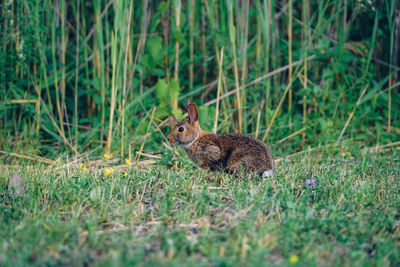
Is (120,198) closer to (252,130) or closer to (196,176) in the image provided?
(196,176)

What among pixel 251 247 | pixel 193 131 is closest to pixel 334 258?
pixel 251 247

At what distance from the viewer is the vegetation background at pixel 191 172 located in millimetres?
2373

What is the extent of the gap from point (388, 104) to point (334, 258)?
166 inches

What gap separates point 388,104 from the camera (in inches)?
233

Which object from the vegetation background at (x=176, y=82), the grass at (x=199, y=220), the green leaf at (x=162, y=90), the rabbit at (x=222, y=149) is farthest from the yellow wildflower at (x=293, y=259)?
the green leaf at (x=162, y=90)

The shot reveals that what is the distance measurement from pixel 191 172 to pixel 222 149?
0.42 metres

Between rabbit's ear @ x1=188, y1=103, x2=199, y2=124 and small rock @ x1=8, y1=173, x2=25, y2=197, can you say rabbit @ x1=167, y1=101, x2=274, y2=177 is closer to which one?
rabbit's ear @ x1=188, y1=103, x2=199, y2=124

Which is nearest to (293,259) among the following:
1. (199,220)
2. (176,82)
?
(199,220)

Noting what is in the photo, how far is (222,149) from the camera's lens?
4480 millimetres

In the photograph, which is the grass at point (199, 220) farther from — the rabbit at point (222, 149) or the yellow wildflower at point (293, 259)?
the rabbit at point (222, 149)

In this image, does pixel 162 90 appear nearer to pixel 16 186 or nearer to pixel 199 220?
pixel 16 186

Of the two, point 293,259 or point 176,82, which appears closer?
point 293,259

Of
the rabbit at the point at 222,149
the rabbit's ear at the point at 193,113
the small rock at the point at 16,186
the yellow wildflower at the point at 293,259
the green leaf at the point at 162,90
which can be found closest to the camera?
the yellow wildflower at the point at 293,259

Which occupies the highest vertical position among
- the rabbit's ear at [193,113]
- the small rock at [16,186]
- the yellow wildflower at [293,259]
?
the rabbit's ear at [193,113]
